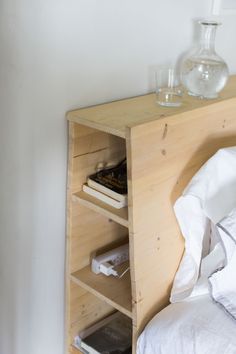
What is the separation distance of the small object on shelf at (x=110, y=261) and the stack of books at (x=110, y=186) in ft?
0.67

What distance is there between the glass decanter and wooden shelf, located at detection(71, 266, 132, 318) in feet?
1.79

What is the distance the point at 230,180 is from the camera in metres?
1.20

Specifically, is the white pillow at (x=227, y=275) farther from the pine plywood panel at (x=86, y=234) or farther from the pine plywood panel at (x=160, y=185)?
the pine plywood panel at (x=86, y=234)

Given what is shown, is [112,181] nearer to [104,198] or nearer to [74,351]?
[104,198]

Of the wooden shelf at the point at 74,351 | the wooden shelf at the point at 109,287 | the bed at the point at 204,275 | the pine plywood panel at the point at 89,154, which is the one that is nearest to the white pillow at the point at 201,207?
the bed at the point at 204,275

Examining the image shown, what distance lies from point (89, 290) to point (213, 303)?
1.10 feet

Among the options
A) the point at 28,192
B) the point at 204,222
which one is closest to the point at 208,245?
the point at 204,222

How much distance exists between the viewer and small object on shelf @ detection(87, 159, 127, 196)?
47.0 inches

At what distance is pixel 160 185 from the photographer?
3.81ft

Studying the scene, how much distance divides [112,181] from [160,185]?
0.45ft

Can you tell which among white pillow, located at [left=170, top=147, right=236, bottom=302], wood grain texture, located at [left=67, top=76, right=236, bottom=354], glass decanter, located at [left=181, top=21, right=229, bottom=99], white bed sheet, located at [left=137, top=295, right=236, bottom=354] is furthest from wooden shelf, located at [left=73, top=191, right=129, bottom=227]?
glass decanter, located at [left=181, top=21, right=229, bottom=99]

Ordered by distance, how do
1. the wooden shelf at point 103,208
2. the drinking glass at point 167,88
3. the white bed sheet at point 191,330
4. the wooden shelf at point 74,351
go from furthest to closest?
the wooden shelf at point 74,351
the drinking glass at point 167,88
the wooden shelf at point 103,208
the white bed sheet at point 191,330

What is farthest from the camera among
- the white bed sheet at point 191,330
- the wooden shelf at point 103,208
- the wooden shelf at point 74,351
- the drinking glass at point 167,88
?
the wooden shelf at point 74,351

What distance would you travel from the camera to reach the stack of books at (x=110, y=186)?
118 cm
